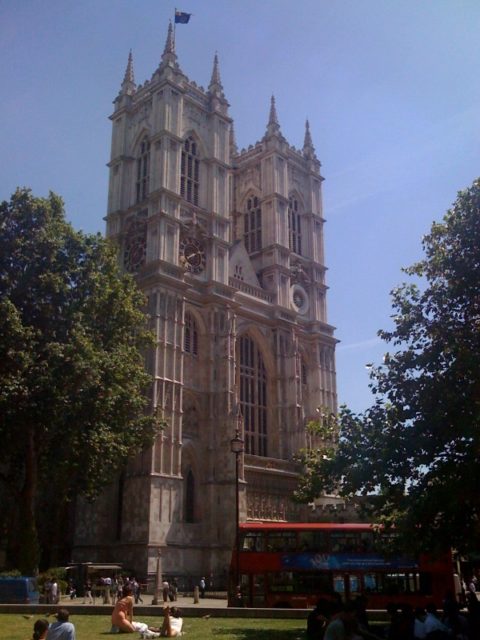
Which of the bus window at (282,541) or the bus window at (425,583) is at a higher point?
the bus window at (282,541)

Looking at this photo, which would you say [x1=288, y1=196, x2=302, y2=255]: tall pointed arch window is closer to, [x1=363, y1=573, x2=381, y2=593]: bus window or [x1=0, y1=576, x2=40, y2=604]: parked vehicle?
[x1=363, y1=573, x2=381, y2=593]: bus window

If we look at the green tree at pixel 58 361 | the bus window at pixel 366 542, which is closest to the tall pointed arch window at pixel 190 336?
the green tree at pixel 58 361

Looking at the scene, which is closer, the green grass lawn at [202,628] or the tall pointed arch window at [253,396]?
the green grass lawn at [202,628]

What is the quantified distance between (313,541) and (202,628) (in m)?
9.08

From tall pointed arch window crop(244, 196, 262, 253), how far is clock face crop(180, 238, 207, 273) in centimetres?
938

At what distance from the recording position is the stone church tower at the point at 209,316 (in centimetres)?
4219

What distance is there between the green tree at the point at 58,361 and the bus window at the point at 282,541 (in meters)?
8.51

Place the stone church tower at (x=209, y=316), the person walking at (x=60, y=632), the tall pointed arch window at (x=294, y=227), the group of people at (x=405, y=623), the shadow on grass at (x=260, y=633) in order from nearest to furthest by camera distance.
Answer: the person walking at (x=60, y=632)
the group of people at (x=405, y=623)
the shadow on grass at (x=260, y=633)
the stone church tower at (x=209, y=316)
the tall pointed arch window at (x=294, y=227)

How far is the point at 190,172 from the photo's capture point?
5369 centimetres

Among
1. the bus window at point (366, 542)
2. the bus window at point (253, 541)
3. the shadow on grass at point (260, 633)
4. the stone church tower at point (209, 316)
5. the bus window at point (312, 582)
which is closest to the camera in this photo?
the shadow on grass at point (260, 633)

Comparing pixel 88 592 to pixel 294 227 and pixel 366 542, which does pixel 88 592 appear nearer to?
pixel 366 542

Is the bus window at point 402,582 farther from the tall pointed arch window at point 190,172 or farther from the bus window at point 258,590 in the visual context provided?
the tall pointed arch window at point 190,172

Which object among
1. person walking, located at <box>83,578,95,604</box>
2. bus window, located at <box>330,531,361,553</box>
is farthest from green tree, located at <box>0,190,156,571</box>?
bus window, located at <box>330,531,361,553</box>

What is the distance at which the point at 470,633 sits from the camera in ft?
46.8
